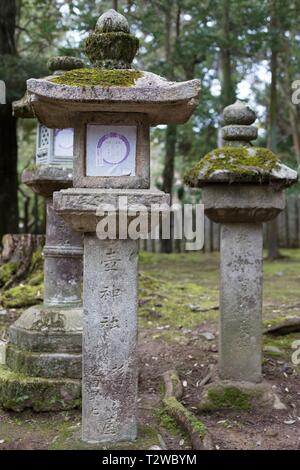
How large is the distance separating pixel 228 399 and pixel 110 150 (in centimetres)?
249

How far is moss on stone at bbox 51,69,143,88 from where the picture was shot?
3691 mm

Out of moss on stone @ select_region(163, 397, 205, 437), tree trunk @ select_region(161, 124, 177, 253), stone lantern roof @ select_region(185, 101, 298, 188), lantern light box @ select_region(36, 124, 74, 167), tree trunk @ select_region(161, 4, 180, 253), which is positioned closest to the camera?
moss on stone @ select_region(163, 397, 205, 437)

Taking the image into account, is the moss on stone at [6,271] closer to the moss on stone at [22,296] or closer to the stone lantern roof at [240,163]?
the moss on stone at [22,296]

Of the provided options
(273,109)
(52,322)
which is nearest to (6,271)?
(52,322)

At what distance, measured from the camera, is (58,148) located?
565 cm

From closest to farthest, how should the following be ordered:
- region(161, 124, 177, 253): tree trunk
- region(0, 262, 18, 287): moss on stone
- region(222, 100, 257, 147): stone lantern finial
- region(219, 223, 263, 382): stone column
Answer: region(219, 223, 263, 382): stone column → region(222, 100, 257, 147): stone lantern finial → region(0, 262, 18, 287): moss on stone → region(161, 124, 177, 253): tree trunk

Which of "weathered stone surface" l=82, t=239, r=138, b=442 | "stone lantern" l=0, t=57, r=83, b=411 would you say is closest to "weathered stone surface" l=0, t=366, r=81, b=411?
"stone lantern" l=0, t=57, r=83, b=411

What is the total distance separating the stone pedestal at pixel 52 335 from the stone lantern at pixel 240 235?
127cm

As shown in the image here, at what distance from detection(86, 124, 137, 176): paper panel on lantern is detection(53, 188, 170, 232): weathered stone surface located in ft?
0.64

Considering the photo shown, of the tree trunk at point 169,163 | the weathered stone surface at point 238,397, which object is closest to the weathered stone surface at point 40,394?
the weathered stone surface at point 238,397

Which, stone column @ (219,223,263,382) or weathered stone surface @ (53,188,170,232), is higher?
weathered stone surface @ (53,188,170,232)

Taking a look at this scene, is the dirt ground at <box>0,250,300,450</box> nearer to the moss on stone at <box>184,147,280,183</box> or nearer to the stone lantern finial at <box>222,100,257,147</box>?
the moss on stone at <box>184,147,280,183</box>
